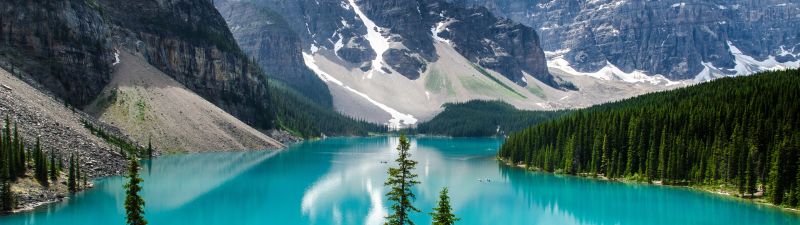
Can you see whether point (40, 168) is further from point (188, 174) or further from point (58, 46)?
point (58, 46)

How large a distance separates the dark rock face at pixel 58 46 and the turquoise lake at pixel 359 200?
34516mm

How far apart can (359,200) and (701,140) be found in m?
48.1

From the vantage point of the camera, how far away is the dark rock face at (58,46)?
133m

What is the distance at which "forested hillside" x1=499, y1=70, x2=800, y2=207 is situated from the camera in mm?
80812

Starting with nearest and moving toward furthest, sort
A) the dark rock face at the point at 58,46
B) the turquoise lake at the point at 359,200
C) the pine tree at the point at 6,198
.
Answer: the pine tree at the point at 6,198 → the turquoise lake at the point at 359,200 → the dark rock face at the point at 58,46

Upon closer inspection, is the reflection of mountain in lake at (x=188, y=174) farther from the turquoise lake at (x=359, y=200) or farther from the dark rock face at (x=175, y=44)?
the dark rock face at (x=175, y=44)

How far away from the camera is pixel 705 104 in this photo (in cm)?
10638

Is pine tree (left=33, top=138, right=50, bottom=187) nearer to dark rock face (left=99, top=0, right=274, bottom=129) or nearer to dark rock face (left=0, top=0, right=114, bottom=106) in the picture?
dark rock face (left=0, top=0, right=114, bottom=106)

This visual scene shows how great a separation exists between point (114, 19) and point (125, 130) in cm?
4996

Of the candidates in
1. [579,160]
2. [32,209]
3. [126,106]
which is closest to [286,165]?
[126,106]

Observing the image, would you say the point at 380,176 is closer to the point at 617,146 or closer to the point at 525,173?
the point at 525,173

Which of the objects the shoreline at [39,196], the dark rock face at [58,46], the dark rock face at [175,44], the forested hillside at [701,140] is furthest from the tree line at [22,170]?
the dark rock face at [175,44]

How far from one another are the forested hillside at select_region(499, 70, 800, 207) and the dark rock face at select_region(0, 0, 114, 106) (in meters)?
90.3

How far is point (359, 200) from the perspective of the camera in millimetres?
81562
